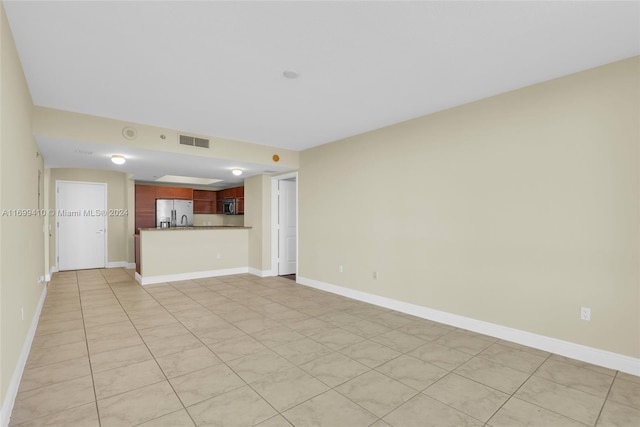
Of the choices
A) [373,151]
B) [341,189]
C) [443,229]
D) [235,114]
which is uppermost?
[235,114]

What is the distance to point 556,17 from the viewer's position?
2102mm

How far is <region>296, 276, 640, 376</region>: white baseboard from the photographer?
8.75 ft

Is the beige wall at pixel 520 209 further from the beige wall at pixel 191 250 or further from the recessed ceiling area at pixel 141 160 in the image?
the beige wall at pixel 191 250

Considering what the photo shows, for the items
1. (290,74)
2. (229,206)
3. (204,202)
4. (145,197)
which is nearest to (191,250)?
(229,206)

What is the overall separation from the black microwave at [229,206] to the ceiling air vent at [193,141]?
173 inches

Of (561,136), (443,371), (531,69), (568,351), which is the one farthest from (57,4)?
(568,351)

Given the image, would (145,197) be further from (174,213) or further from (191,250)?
(191,250)

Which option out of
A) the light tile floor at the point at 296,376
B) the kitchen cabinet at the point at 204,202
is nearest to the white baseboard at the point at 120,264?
the kitchen cabinet at the point at 204,202

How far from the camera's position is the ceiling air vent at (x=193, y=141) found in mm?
4738

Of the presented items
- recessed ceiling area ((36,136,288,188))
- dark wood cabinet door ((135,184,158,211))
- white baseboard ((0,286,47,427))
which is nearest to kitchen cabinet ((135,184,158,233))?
dark wood cabinet door ((135,184,158,211))

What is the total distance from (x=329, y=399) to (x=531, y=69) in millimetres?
3295

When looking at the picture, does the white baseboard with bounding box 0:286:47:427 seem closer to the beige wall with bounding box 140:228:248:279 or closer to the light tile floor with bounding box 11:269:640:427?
the light tile floor with bounding box 11:269:640:427

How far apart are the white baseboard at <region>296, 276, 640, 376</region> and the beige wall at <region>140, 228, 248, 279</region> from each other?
3.50 m

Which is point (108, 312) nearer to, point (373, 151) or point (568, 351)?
point (373, 151)
